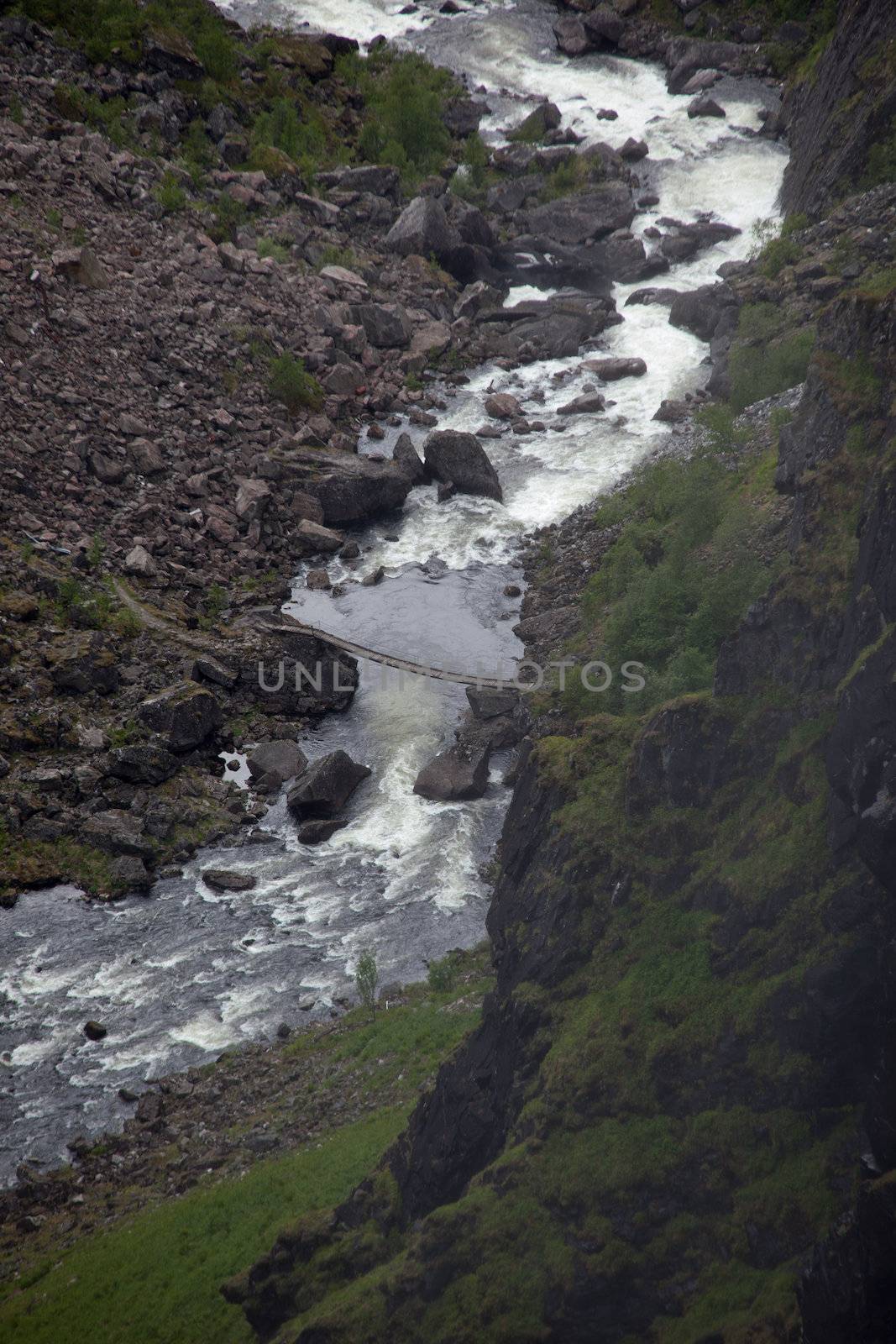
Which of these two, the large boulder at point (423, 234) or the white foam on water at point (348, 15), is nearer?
the large boulder at point (423, 234)

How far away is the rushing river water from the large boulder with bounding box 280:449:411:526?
120 centimetres

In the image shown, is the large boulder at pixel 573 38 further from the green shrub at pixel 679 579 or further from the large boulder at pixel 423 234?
the green shrub at pixel 679 579

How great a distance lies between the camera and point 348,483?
49406mm

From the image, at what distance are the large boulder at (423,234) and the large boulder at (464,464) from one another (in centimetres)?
2106

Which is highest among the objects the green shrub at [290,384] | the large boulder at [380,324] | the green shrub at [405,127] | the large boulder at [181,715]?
the green shrub at [405,127]

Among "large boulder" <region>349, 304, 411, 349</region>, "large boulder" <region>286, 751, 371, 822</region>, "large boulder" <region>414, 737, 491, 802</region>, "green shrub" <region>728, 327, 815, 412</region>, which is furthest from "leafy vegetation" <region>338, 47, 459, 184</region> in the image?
"large boulder" <region>286, 751, 371, 822</region>

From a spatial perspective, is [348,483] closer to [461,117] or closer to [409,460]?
[409,460]

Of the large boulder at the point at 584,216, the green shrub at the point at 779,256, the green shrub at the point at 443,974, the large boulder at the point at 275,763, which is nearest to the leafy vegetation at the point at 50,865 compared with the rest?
the large boulder at the point at 275,763

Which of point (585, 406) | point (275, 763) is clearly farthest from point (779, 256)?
point (275, 763)

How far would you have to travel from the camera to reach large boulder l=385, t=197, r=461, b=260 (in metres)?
66.6

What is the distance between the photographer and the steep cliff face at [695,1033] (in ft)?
55.3

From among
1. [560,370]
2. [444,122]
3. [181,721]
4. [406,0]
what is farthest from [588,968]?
[406,0]

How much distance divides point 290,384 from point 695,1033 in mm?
43178

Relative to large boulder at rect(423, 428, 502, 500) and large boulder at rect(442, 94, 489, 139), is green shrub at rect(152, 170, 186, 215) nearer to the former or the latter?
large boulder at rect(423, 428, 502, 500)
